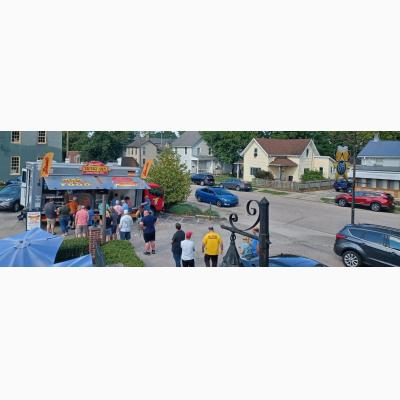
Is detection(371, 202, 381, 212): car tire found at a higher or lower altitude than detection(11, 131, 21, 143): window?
lower

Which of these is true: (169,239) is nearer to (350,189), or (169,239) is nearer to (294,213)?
(294,213)

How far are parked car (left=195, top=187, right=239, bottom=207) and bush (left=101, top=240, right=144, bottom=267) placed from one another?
2752 mm

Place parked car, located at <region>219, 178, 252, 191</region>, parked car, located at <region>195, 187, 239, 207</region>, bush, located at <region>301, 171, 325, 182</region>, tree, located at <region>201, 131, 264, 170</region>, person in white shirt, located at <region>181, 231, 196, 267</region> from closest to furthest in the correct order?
person in white shirt, located at <region>181, 231, 196, 267</region> < tree, located at <region>201, 131, 264, 170</region> < parked car, located at <region>195, 187, 239, 207</region> < bush, located at <region>301, 171, 325, 182</region> < parked car, located at <region>219, 178, 252, 191</region>

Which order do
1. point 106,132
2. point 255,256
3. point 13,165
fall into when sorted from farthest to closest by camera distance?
point 13,165
point 106,132
point 255,256

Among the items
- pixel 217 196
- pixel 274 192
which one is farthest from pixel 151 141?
pixel 274 192

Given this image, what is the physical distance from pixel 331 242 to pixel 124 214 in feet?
17.4

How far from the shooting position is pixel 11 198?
11.0m

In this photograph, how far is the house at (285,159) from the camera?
11.3 meters

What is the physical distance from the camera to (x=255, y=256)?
9164mm

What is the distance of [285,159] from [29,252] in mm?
7194

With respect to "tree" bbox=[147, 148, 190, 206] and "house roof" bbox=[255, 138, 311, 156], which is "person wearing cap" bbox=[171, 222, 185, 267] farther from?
"house roof" bbox=[255, 138, 311, 156]

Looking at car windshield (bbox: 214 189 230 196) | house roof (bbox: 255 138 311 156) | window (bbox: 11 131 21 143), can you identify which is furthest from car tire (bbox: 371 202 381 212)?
window (bbox: 11 131 21 143)

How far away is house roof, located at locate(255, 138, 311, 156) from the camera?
11086 mm

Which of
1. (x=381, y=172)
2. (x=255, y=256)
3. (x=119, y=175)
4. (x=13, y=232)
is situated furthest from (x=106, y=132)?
(x=381, y=172)
